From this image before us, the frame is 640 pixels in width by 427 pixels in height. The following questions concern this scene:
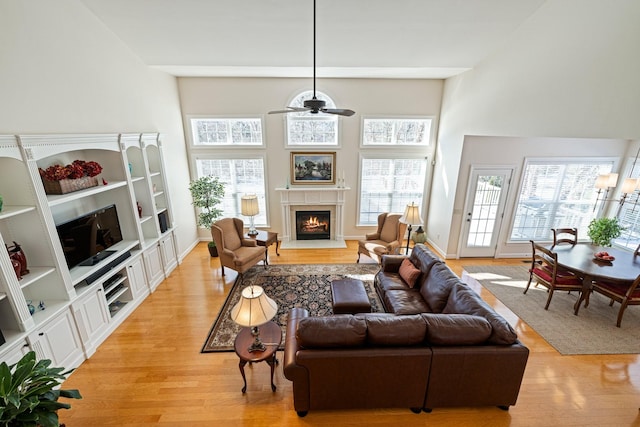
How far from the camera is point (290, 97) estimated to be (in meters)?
6.19

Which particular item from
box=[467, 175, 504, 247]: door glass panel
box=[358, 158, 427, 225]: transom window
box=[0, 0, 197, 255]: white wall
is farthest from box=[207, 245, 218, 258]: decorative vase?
box=[467, 175, 504, 247]: door glass panel

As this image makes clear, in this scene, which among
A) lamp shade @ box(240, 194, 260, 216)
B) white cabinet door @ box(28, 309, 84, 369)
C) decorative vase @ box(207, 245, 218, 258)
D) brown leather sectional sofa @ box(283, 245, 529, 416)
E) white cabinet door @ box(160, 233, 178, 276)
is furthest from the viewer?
decorative vase @ box(207, 245, 218, 258)

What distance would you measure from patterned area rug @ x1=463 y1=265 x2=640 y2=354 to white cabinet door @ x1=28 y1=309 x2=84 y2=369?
617 centimetres

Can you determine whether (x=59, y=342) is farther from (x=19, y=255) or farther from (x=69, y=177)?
(x=69, y=177)

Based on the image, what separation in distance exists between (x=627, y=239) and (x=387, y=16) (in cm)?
643

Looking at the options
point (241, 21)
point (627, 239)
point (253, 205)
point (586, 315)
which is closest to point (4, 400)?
point (253, 205)

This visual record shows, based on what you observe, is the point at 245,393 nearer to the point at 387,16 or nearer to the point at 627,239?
the point at 387,16

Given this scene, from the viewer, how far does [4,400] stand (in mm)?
1893

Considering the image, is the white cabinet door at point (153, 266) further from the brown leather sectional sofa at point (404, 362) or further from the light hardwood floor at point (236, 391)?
the brown leather sectional sofa at point (404, 362)

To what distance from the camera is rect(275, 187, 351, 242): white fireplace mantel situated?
666 cm

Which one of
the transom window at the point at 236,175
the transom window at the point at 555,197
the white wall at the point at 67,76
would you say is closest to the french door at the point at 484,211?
the transom window at the point at 555,197

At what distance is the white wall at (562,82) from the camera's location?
9.08 ft

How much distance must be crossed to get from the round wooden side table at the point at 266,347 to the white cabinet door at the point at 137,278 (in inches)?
102

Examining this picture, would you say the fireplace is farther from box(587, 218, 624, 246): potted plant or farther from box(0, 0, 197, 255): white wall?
box(587, 218, 624, 246): potted plant
